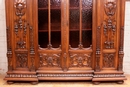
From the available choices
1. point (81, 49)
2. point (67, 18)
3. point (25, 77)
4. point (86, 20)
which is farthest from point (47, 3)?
point (25, 77)

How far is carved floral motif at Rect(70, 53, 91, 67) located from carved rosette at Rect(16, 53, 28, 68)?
2.49ft

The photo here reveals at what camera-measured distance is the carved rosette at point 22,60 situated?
3.70 metres

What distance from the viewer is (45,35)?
3.71 meters

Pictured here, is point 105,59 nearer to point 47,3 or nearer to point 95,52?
point 95,52

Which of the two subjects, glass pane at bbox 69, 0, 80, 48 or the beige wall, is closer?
glass pane at bbox 69, 0, 80, 48

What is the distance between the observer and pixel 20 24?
3.62m

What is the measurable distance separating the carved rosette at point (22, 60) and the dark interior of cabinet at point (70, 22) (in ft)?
1.09

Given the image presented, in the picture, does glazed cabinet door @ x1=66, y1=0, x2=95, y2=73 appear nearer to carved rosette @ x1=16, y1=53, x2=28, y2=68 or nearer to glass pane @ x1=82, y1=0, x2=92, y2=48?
glass pane @ x1=82, y1=0, x2=92, y2=48

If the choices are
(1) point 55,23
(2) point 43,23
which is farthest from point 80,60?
(2) point 43,23

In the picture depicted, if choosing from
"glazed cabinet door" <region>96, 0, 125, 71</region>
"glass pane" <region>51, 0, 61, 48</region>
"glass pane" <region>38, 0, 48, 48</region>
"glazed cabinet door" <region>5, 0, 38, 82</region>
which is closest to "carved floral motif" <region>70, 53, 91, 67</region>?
"glazed cabinet door" <region>96, 0, 125, 71</region>

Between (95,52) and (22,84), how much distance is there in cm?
132

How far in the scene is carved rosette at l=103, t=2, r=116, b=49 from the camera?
140 inches

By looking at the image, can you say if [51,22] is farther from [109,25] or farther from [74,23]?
[109,25]

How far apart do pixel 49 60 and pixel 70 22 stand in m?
0.72
